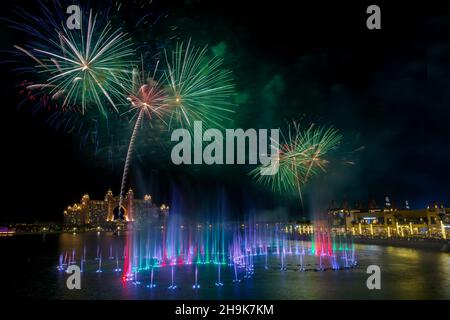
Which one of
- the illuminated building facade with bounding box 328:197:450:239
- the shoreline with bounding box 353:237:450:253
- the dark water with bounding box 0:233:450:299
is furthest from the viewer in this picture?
the illuminated building facade with bounding box 328:197:450:239

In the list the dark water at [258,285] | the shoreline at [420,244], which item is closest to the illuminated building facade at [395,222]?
the shoreline at [420,244]

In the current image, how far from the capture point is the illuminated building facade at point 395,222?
8494 centimetres

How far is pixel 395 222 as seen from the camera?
99.8m

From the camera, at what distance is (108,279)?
2083 cm

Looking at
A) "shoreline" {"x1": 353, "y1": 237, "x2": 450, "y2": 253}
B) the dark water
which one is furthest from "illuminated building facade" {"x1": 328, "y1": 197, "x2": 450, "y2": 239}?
the dark water

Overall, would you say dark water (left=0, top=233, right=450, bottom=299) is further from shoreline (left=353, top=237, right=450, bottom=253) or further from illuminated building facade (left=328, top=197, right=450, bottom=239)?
illuminated building facade (left=328, top=197, right=450, bottom=239)

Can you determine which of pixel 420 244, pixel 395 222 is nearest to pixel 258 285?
pixel 420 244

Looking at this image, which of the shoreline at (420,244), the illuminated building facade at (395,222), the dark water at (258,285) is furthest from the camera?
the illuminated building facade at (395,222)

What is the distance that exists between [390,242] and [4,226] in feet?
592

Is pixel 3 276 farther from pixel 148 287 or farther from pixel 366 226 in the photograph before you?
pixel 366 226

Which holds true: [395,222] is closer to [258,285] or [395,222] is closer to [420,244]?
[420,244]

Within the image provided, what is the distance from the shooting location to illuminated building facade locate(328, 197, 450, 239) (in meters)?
84.9

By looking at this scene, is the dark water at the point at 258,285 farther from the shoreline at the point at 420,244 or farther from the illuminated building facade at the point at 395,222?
the illuminated building facade at the point at 395,222
